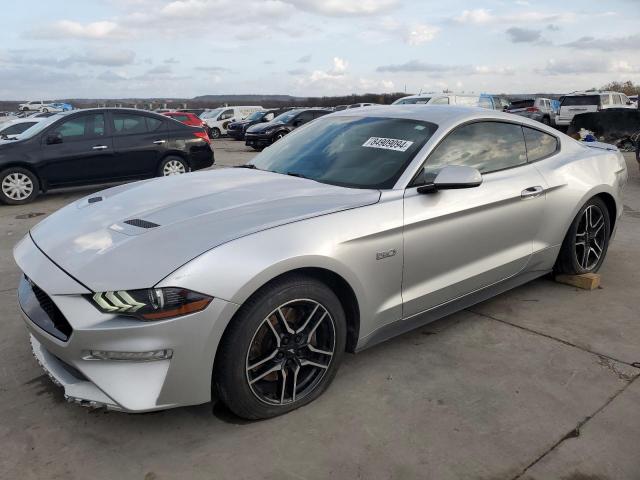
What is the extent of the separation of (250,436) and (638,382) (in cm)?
214

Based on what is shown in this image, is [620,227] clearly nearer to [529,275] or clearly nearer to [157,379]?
[529,275]

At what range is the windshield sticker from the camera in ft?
10.6

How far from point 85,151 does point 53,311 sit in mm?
6812

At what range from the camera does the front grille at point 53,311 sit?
7.49 feet

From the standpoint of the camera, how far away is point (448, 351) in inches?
131

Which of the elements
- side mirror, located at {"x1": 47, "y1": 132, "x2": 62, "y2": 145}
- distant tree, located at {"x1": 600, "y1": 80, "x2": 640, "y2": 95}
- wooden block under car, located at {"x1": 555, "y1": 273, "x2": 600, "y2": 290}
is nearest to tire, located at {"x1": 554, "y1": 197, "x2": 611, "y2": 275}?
wooden block under car, located at {"x1": 555, "y1": 273, "x2": 600, "y2": 290}

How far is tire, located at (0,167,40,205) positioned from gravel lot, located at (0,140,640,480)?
18.3ft

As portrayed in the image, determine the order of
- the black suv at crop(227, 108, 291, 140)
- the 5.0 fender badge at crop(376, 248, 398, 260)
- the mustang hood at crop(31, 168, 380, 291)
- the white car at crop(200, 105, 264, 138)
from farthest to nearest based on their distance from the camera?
the white car at crop(200, 105, 264, 138)
the black suv at crop(227, 108, 291, 140)
the 5.0 fender badge at crop(376, 248, 398, 260)
the mustang hood at crop(31, 168, 380, 291)

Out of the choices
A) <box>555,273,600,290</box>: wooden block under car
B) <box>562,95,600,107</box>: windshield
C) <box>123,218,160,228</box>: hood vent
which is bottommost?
<box>555,273,600,290</box>: wooden block under car

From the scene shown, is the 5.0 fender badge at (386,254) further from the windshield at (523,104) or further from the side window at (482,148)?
the windshield at (523,104)

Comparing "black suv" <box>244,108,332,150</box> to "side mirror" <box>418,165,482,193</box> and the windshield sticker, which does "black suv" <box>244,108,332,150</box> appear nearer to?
the windshield sticker

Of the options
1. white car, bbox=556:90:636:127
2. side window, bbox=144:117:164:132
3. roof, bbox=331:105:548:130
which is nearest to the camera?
roof, bbox=331:105:548:130

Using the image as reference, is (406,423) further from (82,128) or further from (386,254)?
(82,128)

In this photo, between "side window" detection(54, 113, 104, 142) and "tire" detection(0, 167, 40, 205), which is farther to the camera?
"side window" detection(54, 113, 104, 142)
